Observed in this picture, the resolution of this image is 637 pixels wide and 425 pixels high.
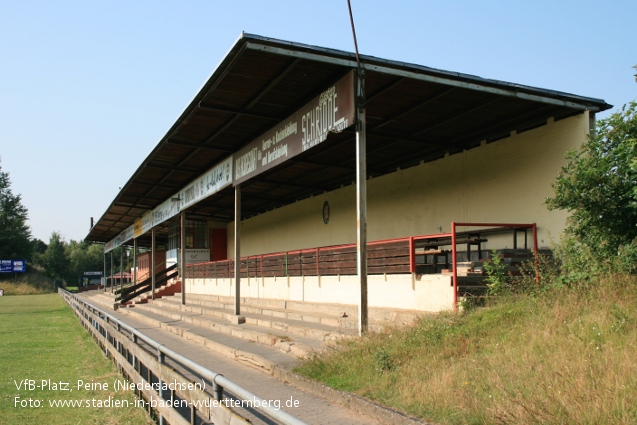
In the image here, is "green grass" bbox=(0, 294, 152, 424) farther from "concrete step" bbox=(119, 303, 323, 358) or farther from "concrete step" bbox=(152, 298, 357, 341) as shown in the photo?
"concrete step" bbox=(152, 298, 357, 341)

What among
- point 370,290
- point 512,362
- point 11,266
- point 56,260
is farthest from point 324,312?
point 56,260

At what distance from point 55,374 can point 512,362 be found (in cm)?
847

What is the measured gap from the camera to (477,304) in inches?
355

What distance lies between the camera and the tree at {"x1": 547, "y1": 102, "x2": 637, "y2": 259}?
8266 millimetres

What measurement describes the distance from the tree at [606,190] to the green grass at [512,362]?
1147 millimetres

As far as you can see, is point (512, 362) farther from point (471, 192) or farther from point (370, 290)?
point (471, 192)

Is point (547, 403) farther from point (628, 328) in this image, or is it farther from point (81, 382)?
point (81, 382)

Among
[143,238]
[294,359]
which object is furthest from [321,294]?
[143,238]

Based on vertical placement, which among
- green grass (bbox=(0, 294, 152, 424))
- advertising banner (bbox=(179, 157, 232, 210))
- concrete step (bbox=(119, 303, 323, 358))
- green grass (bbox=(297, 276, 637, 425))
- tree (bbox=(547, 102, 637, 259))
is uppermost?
advertising banner (bbox=(179, 157, 232, 210))

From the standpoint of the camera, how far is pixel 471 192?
46.8 feet

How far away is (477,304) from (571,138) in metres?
4.38

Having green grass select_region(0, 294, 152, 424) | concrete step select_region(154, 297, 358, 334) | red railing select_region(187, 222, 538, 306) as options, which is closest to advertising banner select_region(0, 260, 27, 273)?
green grass select_region(0, 294, 152, 424)

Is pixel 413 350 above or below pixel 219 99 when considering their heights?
below

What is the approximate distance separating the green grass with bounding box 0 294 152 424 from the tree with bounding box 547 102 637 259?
645cm
